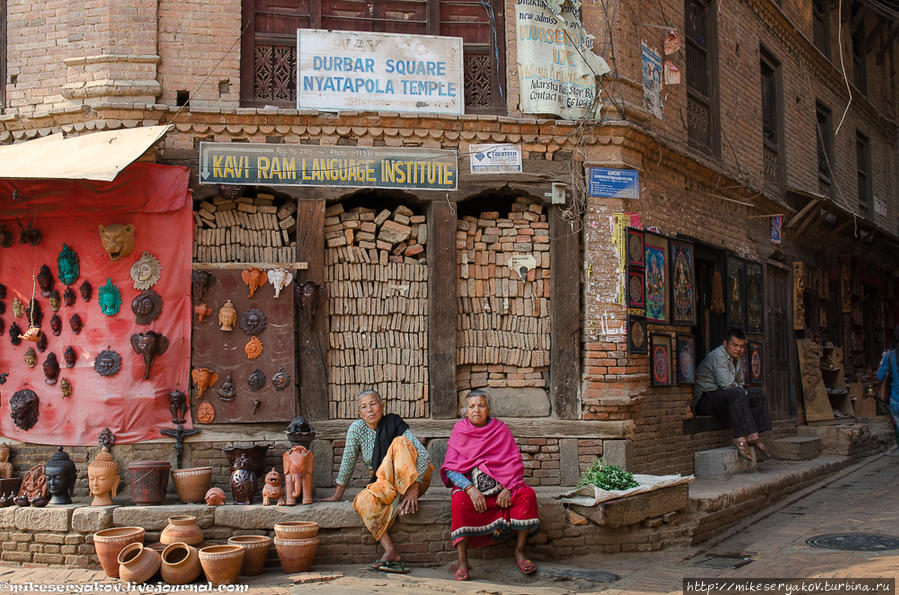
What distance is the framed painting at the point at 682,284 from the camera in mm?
8922

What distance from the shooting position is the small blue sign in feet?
Result: 26.0

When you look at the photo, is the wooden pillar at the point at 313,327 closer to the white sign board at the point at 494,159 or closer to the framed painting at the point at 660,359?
the white sign board at the point at 494,159

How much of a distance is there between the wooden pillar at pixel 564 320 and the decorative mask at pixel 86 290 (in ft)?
14.1

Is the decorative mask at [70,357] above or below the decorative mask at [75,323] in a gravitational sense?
below

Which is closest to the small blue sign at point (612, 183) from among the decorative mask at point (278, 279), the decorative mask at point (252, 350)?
the decorative mask at point (278, 279)

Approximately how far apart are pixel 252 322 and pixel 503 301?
7.87 ft

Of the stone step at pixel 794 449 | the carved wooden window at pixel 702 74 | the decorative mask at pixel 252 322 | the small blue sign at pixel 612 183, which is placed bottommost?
the stone step at pixel 794 449

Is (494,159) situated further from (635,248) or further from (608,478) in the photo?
(608,478)

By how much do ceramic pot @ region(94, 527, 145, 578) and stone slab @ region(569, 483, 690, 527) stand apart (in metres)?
3.53

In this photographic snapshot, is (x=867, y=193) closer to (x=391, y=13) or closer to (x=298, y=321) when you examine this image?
(x=391, y=13)

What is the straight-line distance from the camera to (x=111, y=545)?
6004 millimetres

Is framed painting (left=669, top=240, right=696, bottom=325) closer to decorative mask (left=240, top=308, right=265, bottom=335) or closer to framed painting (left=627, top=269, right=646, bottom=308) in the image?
framed painting (left=627, top=269, right=646, bottom=308)

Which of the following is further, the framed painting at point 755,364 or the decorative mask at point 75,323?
the framed painting at point 755,364

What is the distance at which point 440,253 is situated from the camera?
7754 mm
